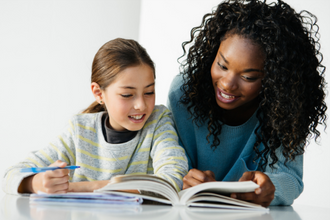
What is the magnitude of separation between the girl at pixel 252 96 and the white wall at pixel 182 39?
1.04 metres

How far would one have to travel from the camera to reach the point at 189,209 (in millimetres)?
958

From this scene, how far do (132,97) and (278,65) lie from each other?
611mm

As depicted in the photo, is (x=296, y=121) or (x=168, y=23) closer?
(x=296, y=121)

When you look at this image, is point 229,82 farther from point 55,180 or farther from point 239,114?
point 55,180

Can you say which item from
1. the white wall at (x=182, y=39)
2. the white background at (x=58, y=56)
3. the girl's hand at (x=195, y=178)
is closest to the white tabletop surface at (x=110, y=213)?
the girl's hand at (x=195, y=178)

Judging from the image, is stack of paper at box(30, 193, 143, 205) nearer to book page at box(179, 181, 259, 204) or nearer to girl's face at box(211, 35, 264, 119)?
book page at box(179, 181, 259, 204)

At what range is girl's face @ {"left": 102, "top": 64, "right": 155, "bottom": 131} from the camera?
140cm

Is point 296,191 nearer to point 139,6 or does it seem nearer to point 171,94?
point 171,94

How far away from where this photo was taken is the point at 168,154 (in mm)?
1362

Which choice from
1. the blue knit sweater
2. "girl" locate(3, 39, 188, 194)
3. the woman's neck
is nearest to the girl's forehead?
"girl" locate(3, 39, 188, 194)

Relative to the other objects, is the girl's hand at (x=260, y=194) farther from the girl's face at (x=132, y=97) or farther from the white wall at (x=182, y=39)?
the white wall at (x=182, y=39)

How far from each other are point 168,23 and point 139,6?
0.47 meters

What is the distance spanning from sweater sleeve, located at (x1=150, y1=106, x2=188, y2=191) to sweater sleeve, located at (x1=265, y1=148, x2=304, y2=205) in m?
0.34

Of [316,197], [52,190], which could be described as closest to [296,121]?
[52,190]
